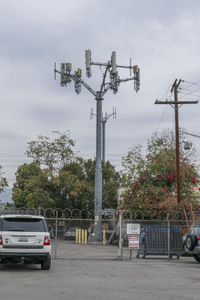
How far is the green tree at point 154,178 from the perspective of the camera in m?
40.5

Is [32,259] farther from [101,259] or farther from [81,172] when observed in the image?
[81,172]

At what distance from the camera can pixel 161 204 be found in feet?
124

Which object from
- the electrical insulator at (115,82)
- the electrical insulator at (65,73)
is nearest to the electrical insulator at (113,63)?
the electrical insulator at (115,82)

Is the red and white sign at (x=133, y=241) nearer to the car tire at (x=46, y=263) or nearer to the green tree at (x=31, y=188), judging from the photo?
the car tire at (x=46, y=263)

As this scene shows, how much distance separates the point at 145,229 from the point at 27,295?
12.5 meters

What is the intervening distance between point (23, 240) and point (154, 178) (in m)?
26.1

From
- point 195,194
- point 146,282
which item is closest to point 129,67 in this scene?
point 195,194

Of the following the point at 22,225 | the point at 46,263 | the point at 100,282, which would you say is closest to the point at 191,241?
the point at 46,263

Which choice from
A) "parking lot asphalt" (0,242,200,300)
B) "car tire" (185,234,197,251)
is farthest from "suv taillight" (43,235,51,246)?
"car tire" (185,234,197,251)

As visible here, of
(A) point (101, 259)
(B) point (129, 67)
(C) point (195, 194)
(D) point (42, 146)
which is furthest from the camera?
(D) point (42, 146)

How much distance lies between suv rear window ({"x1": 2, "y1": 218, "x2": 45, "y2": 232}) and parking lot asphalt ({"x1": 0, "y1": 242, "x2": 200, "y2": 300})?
49.5 inches

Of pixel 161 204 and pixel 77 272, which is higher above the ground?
pixel 161 204

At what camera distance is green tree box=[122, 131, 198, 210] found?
133 ft

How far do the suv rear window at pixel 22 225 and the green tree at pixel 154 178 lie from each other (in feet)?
72.6
